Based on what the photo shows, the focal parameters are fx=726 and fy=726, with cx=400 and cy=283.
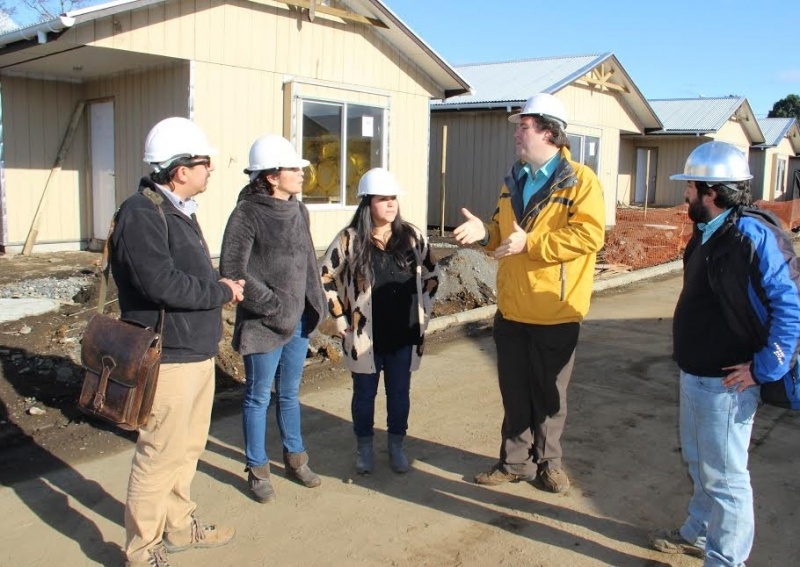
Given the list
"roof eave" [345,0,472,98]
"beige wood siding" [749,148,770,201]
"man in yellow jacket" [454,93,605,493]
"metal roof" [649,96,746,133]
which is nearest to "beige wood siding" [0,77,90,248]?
"roof eave" [345,0,472,98]

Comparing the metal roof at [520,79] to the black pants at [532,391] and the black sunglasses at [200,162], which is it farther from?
the black sunglasses at [200,162]

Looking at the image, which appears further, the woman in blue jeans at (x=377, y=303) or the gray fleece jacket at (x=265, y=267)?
the woman in blue jeans at (x=377, y=303)

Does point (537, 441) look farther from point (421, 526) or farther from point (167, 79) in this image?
point (167, 79)

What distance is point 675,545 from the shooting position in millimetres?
3451

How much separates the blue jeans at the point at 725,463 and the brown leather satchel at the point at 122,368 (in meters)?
2.29

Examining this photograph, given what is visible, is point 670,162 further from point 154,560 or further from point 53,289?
point 154,560

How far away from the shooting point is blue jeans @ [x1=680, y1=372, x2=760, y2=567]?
3000 millimetres

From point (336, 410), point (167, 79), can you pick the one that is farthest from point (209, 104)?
point (336, 410)

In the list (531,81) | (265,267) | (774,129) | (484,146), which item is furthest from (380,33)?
(774,129)

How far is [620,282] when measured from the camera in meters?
11.7

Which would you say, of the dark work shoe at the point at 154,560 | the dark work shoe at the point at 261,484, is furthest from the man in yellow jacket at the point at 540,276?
the dark work shoe at the point at 154,560

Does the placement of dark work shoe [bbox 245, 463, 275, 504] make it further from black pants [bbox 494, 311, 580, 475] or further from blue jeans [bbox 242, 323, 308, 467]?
black pants [bbox 494, 311, 580, 475]

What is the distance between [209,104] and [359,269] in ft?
20.0

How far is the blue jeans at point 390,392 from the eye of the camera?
4320 mm
